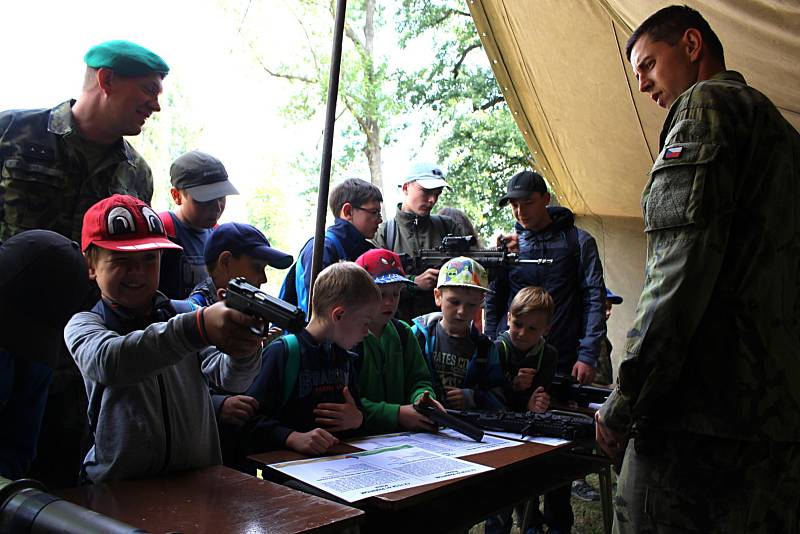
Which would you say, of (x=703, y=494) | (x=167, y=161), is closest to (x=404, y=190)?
(x=703, y=494)

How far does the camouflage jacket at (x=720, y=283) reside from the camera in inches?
67.0

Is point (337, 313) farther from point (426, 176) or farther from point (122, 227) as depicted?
point (426, 176)

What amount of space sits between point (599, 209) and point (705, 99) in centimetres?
502

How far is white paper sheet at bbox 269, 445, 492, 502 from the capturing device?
179 centimetres

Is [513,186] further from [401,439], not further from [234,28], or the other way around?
[234,28]

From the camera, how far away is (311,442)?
2143 millimetres

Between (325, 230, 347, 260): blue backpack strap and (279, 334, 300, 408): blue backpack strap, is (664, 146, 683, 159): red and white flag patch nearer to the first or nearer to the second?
(279, 334, 300, 408): blue backpack strap

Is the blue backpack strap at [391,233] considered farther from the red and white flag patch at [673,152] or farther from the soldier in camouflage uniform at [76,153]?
the red and white flag patch at [673,152]

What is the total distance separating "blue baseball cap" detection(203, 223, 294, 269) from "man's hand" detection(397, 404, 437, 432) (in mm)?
797

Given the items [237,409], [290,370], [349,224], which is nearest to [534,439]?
[290,370]

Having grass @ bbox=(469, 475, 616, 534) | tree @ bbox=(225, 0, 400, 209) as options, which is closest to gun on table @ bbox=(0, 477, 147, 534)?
grass @ bbox=(469, 475, 616, 534)

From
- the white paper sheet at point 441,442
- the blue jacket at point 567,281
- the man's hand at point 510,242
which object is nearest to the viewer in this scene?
the white paper sheet at point 441,442

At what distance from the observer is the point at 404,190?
4531mm

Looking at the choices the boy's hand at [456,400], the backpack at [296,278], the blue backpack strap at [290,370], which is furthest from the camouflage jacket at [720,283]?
the backpack at [296,278]
